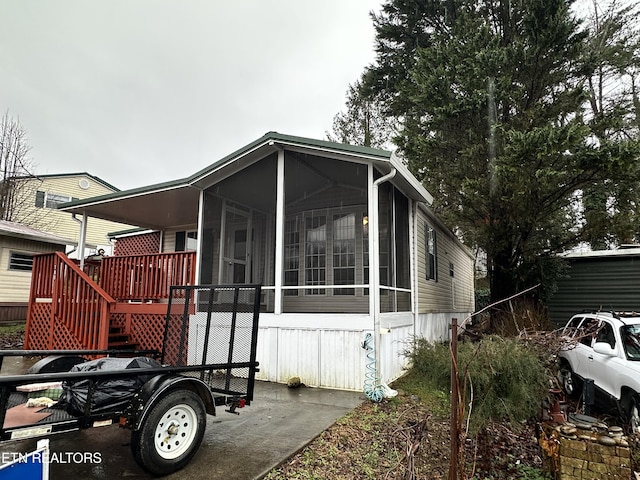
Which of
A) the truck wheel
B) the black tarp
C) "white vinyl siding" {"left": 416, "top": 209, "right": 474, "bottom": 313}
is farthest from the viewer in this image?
"white vinyl siding" {"left": 416, "top": 209, "right": 474, "bottom": 313}

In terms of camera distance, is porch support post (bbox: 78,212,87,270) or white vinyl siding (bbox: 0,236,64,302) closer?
porch support post (bbox: 78,212,87,270)

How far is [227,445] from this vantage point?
12.0 ft

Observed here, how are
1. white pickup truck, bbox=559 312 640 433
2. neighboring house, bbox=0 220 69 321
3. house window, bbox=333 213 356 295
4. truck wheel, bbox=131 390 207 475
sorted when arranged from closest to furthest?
1. truck wheel, bbox=131 390 207 475
2. white pickup truck, bbox=559 312 640 433
3. house window, bbox=333 213 356 295
4. neighboring house, bbox=0 220 69 321

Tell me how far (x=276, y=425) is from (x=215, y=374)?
950mm

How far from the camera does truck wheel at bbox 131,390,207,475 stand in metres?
2.81

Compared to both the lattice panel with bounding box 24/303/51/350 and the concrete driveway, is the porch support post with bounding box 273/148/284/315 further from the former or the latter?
the lattice panel with bounding box 24/303/51/350

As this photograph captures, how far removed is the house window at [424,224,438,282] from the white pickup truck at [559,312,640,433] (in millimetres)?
4124

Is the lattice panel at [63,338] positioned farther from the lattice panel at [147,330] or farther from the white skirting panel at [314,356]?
the white skirting panel at [314,356]

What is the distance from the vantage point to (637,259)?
437 inches

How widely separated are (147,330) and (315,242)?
406 cm

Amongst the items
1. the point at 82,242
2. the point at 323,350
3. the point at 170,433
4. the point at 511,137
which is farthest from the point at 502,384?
the point at 82,242

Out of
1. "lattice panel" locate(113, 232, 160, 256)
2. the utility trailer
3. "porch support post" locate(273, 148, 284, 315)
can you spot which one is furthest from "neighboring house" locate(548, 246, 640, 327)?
"lattice panel" locate(113, 232, 160, 256)

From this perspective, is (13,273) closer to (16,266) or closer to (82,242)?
(16,266)

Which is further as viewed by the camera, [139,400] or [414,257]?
[414,257]
